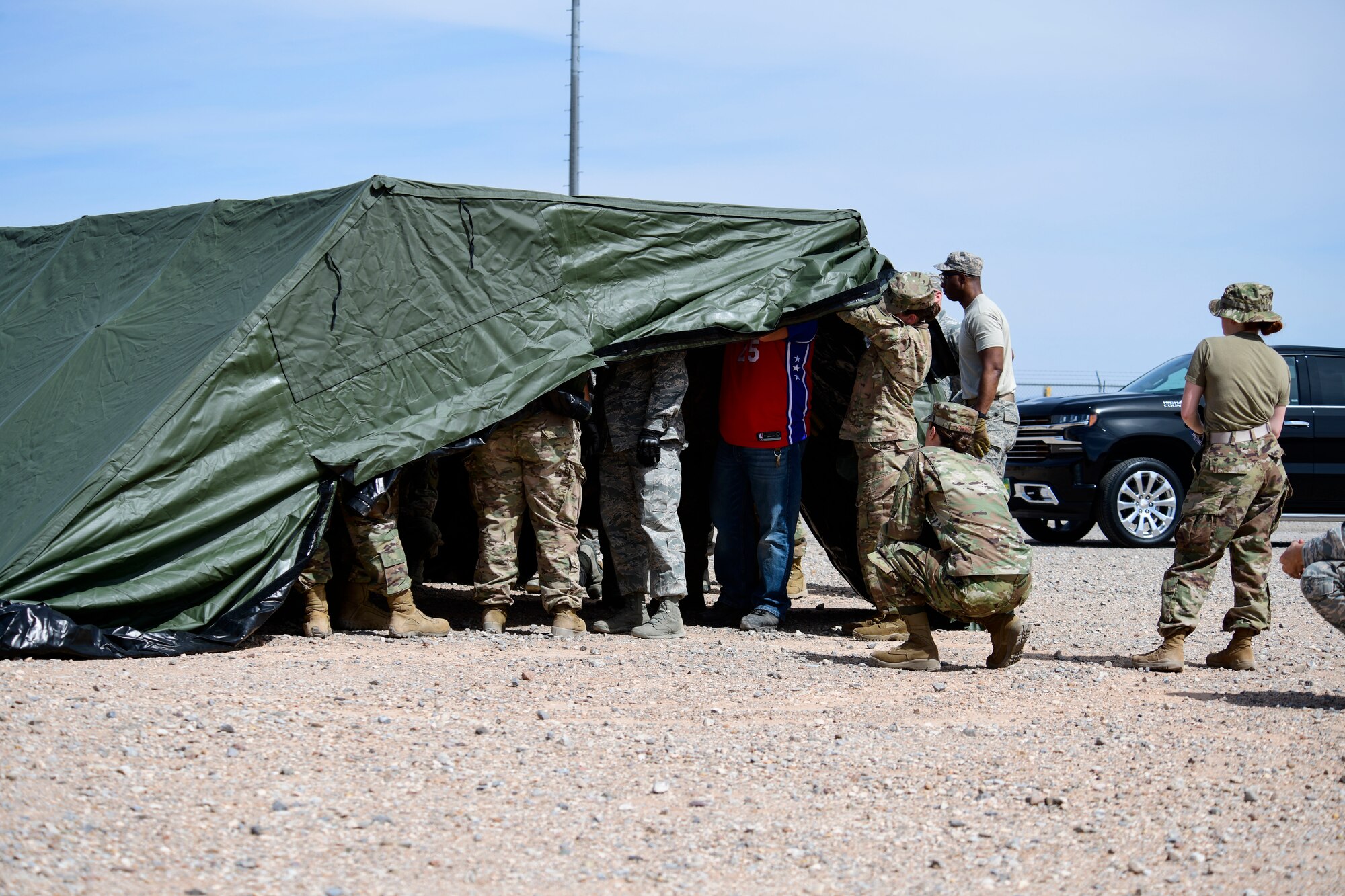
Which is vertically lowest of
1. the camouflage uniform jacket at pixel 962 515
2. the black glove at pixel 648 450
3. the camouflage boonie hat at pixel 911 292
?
the camouflage uniform jacket at pixel 962 515

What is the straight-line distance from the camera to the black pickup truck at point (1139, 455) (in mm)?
12492

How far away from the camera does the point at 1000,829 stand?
392 centimetres

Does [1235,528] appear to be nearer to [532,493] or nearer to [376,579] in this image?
[532,493]

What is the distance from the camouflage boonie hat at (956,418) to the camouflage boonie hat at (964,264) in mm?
1673

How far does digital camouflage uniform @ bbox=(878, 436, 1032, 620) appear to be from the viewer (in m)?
5.92

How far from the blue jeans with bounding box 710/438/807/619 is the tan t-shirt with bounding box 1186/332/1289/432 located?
2.14m

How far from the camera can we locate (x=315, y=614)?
6855 millimetres

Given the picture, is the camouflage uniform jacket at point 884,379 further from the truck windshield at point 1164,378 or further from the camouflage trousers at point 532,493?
the truck windshield at point 1164,378

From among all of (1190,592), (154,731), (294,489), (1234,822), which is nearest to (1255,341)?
(1190,592)

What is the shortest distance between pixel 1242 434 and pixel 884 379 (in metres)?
1.87

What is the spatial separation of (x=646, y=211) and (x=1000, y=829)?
431cm

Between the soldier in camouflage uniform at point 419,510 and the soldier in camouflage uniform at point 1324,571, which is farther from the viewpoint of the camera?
the soldier in camouflage uniform at point 419,510

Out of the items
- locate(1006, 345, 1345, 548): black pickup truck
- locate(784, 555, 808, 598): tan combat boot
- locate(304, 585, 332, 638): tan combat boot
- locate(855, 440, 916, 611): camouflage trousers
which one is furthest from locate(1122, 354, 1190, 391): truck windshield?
locate(304, 585, 332, 638): tan combat boot

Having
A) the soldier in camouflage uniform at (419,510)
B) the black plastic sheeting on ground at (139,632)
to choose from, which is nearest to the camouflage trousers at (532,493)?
the soldier in camouflage uniform at (419,510)
